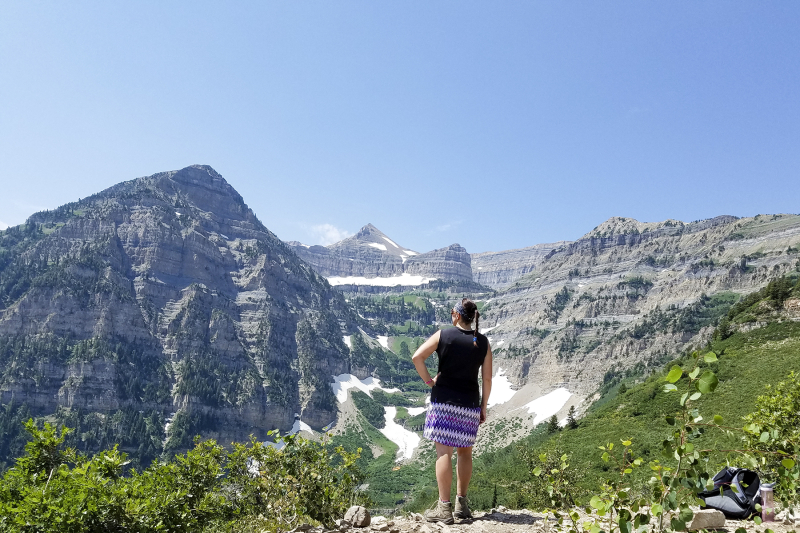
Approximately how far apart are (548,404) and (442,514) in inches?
6835

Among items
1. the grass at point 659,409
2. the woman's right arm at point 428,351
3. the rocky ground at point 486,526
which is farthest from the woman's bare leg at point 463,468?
the grass at point 659,409

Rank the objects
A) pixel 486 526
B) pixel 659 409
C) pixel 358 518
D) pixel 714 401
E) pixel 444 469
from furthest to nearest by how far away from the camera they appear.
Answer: pixel 659 409, pixel 714 401, pixel 358 518, pixel 486 526, pixel 444 469

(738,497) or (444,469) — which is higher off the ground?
(444,469)

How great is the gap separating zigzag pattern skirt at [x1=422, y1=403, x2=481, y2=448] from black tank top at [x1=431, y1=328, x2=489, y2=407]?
0.10 meters

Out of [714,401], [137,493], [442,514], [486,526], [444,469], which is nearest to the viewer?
[137,493]

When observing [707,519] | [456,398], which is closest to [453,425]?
[456,398]

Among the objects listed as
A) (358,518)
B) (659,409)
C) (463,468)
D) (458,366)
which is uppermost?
(458,366)

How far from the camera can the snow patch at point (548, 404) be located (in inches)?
6235

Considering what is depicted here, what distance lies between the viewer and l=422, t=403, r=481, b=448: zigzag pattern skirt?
783 cm

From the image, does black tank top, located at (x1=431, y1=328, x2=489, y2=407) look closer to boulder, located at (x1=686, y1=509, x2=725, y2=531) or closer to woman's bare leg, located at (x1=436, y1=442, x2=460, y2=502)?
woman's bare leg, located at (x1=436, y1=442, x2=460, y2=502)

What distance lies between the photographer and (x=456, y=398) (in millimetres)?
7906

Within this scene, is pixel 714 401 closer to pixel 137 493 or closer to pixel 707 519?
pixel 707 519

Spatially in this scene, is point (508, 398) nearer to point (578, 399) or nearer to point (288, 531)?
point (578, 399)

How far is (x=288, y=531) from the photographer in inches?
317
